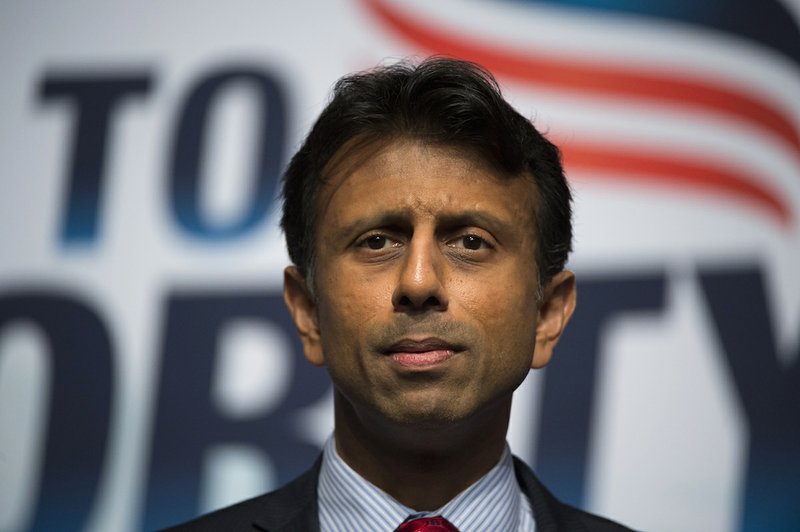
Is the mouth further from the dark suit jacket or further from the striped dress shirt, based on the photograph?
the dark suit jacket

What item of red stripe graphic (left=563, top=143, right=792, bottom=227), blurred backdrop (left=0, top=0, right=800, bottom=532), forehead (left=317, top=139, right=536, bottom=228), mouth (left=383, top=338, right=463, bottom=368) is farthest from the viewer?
red stripe graphic (left=563, top=143, right=792, bottom=227)

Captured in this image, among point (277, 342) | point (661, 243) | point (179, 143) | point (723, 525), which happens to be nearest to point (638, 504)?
point (723, 525)

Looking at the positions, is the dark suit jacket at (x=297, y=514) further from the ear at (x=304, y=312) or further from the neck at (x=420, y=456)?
the ear at (x=304, y=312)

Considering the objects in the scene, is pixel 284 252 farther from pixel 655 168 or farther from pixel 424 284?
pixel 424 284

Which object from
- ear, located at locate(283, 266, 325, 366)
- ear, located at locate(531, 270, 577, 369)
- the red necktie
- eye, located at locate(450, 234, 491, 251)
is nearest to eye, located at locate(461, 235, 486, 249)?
eye, located at locate(450, 234, 491, 251)

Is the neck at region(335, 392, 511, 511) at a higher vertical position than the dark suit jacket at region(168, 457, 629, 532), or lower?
higher

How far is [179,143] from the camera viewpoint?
11.6 ft

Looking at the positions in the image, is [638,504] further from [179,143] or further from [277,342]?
[179,143]

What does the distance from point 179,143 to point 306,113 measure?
17.4 inches

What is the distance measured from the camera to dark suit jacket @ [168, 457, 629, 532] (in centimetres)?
204

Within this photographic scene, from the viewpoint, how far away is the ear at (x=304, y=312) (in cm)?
212

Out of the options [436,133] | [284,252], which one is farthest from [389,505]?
[284,252]

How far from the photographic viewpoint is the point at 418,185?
1.95 metres

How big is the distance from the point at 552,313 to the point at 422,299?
448 millimetres
